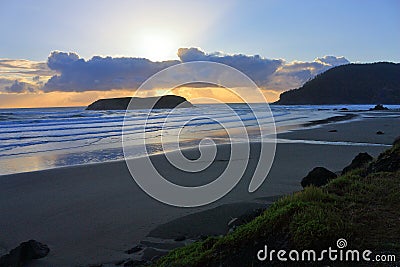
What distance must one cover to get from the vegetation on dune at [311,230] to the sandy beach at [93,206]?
2390mm

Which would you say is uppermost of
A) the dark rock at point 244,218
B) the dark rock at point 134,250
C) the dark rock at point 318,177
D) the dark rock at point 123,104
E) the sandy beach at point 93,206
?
the dark rock at point 123,104

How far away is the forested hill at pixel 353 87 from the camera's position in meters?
160

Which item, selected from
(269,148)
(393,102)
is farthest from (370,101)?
(269,148)

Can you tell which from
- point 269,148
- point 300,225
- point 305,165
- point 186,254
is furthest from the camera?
point 269,148

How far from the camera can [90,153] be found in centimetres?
2000

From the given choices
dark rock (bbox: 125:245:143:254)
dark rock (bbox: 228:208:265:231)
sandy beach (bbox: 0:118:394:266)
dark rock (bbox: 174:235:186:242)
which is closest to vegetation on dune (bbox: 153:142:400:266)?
dark rock (bbox: 228:208:265:231)

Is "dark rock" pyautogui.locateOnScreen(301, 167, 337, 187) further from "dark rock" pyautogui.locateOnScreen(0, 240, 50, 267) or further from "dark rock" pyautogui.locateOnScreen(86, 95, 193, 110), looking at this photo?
"dark rock" pyautogui.locateOnScreen(86, 95, 193, 110)

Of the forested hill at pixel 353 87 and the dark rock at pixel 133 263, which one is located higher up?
the forested hill at pixel 353 87

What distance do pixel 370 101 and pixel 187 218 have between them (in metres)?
171

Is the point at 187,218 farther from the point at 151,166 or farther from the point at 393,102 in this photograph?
the point at 393,102

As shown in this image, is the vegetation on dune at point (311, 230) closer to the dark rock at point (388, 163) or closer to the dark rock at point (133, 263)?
the dark rock at point (133, 263)

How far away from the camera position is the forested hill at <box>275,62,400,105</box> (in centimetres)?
16025

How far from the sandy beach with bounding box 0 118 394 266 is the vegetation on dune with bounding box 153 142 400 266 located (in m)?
2.39

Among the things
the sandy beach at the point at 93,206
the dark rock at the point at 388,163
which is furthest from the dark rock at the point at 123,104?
the dark rock at the point at 388,163
